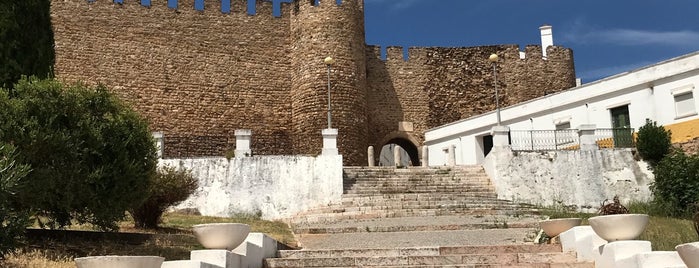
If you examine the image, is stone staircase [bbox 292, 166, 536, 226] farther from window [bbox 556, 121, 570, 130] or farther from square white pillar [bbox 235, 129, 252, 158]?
window [bbox 556, 121, 570, 130]

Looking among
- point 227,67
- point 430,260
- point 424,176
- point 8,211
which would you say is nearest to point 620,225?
point 430,260

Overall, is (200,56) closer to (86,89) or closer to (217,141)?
(217,141)

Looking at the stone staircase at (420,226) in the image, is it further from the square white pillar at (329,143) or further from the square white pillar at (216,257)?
the square white pillar at (216,257)

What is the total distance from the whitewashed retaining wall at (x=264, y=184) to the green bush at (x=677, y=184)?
29.3ft

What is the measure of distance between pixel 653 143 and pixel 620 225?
13.9m

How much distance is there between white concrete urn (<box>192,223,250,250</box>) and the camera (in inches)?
328

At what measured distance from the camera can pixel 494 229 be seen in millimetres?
13609

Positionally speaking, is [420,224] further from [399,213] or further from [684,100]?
[684,100]

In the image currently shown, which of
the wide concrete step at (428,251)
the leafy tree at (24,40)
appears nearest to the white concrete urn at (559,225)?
the wide concrete step at (428,251)

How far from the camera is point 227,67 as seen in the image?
28.1m

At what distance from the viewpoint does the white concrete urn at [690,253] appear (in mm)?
6574

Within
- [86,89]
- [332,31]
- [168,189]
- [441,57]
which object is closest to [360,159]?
[332,31]

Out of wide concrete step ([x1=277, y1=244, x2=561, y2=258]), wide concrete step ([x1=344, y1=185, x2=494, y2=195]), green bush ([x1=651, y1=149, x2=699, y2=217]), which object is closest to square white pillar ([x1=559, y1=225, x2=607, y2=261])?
wide concrete step ([x1=277, y1=244, x2=561, y2=258])

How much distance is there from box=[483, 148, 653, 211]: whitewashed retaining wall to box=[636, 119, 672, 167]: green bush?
35cm
